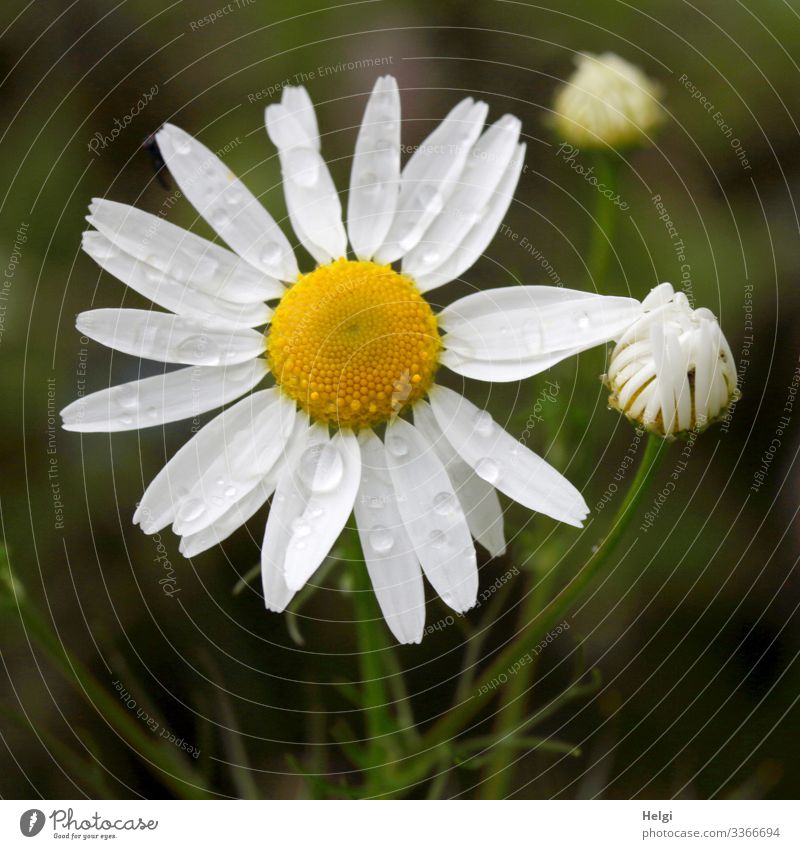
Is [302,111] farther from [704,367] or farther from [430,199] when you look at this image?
[704,367]

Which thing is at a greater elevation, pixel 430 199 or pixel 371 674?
pixel 430 199

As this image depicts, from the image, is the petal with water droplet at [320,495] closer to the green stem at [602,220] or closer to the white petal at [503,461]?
the white petal at [503,461]

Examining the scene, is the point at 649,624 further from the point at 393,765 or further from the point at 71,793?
the point at 71,793

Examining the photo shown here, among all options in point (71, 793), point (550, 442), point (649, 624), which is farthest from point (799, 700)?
point (71, 793)

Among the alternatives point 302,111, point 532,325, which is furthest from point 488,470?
point 302,111

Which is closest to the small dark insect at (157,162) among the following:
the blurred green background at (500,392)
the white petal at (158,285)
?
Result: the blurred green background at (500,392)

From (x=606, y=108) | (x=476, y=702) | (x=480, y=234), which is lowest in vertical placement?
(x=476, y=702)

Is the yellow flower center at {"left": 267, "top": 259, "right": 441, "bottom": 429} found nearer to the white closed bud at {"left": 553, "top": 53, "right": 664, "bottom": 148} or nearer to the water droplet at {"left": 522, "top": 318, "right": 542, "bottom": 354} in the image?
the water droplet at {"left": 522, "top": 318, "right": 542, "bottom": 354}
